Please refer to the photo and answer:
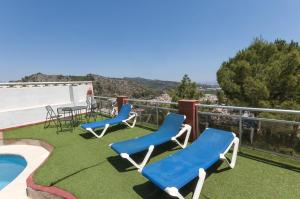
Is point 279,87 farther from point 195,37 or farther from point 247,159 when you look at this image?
point 195,37

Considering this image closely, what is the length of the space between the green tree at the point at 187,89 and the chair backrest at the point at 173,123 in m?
14.0

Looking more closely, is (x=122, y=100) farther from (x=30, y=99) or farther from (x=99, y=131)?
(x=30, y=99)

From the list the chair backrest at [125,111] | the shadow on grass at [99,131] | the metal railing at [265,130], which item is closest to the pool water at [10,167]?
the shadow on grass at [99,131]

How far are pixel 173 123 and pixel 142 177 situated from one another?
1984 millimetres

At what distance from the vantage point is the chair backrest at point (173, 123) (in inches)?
201

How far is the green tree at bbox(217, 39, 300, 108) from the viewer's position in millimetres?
12766

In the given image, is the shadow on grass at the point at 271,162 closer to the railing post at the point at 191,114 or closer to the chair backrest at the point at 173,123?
the railing post at the point at 191,114

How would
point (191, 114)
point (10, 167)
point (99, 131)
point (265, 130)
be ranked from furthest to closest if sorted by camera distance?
1. point (99, 131)
2. point (10, 167)
3. point (191, 114)
4. point (265, 130)

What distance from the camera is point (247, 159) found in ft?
13.7

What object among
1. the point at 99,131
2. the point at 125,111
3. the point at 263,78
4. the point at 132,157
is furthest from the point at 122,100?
the point at 263,78

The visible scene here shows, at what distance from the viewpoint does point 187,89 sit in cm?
1955

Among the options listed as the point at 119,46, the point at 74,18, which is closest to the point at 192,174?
the point at 74,18

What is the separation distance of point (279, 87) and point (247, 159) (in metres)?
11.4

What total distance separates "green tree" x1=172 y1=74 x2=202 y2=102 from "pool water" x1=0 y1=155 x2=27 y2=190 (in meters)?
14.8
